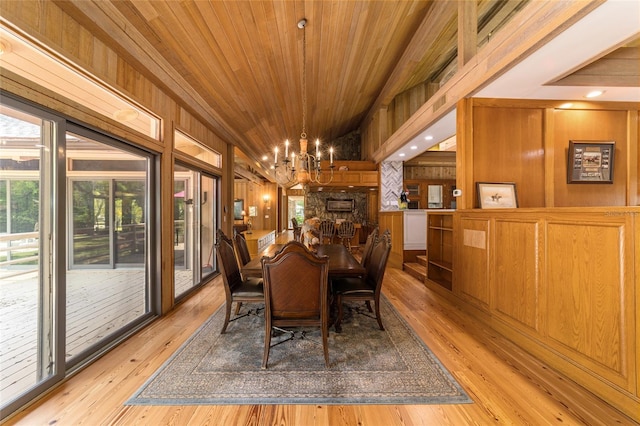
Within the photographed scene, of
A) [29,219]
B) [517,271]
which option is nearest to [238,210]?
[29,219]

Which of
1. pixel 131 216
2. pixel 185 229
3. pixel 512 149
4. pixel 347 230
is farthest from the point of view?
pixel 347 230

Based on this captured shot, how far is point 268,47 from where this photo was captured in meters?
3.05

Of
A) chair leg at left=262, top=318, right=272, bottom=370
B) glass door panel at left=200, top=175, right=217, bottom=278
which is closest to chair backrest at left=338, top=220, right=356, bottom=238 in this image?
glass door panel at left=200, top=175, right=217, bottom=278

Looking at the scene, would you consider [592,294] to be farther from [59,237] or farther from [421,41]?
[421,41]

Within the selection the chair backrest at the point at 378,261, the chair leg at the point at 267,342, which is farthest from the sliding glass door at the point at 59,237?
the chair backrest at the point at 378,261

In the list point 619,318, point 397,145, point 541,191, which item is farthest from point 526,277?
point 397,145

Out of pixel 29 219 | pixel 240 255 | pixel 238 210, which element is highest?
pixel 238 210

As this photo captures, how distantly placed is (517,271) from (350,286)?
64.2 inches

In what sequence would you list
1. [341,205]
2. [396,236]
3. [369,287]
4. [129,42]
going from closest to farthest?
1. [129,42]
2. [369,287]
3. [396,236]
4. [341,205]

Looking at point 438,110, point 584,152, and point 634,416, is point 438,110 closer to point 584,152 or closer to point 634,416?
point 584,152

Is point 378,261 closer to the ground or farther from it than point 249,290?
farther from it

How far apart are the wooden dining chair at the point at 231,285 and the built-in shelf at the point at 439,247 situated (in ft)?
9.59

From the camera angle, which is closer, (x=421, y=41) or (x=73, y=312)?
(x=73, y=312)

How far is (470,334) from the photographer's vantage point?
Result: 8.23 ft
